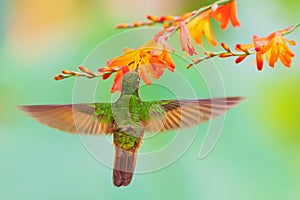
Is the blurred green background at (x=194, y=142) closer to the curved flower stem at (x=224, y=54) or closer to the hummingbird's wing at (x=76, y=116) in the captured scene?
the hummingbird's wing at (x=76, y=116)

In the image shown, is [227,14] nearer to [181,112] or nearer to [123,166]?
[181,112]

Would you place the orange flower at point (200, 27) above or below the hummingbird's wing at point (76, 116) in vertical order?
above

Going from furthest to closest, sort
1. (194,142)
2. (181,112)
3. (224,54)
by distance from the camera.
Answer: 1. (194,142)
2. (181,112)
3. (224,54)

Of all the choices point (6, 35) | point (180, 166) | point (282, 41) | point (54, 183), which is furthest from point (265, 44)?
point (6, 35)

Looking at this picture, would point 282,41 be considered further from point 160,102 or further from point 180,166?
point 180,166

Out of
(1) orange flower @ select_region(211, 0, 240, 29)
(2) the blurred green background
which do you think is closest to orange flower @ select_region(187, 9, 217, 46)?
(1) orange flower @ select_region(211, 0, 240, 29)

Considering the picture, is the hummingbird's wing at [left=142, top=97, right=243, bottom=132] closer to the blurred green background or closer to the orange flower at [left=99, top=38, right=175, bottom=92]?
the orange flower at [left=99, top=38, right=175, bottom=92]

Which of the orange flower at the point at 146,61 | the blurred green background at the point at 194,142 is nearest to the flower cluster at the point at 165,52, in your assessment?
the orange flower at the point at 146,61

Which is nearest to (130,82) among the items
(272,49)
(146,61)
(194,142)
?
(146,61)
